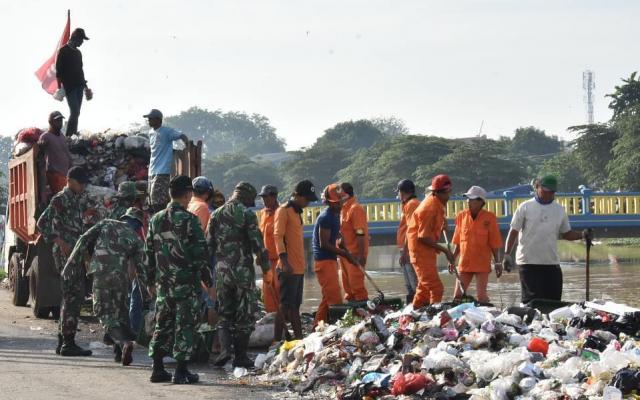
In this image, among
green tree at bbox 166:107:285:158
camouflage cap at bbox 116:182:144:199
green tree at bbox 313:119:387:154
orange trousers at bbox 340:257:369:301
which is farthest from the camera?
green tree at bbox 166:107:285:158

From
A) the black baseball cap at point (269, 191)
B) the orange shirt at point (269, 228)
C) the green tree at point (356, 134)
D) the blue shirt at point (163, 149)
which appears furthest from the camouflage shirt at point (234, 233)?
the green tree at point (356, 134)

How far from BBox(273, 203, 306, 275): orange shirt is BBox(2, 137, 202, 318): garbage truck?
2778 millimetres

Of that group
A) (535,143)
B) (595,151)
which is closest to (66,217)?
(595,151)

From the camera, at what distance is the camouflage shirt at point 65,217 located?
13008mm

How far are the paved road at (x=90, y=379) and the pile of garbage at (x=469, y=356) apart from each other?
18.0 inches

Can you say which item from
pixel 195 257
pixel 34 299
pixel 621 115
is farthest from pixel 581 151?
pixel 195 257

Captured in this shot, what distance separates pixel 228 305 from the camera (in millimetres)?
10922

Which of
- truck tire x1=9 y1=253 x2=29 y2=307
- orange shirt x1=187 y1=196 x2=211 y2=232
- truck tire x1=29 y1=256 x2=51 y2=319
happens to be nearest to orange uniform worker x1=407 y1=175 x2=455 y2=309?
orange shirt x1=187 y1=196 x2=211 y2=232

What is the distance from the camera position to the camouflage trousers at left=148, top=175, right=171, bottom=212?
47.3 ft

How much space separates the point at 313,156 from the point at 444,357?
8925 centimetres

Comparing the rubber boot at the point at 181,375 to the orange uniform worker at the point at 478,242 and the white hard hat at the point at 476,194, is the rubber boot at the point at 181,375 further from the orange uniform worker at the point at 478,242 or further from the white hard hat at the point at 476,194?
the white hard hat at the point at 476,194

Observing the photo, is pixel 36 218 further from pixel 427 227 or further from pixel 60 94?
pixel 427 227

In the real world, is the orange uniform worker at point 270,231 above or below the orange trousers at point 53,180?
below

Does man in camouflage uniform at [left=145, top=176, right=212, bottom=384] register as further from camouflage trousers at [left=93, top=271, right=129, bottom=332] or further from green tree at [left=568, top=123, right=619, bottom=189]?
green tree at [left=568, top=123, right=619, bottom=189]
